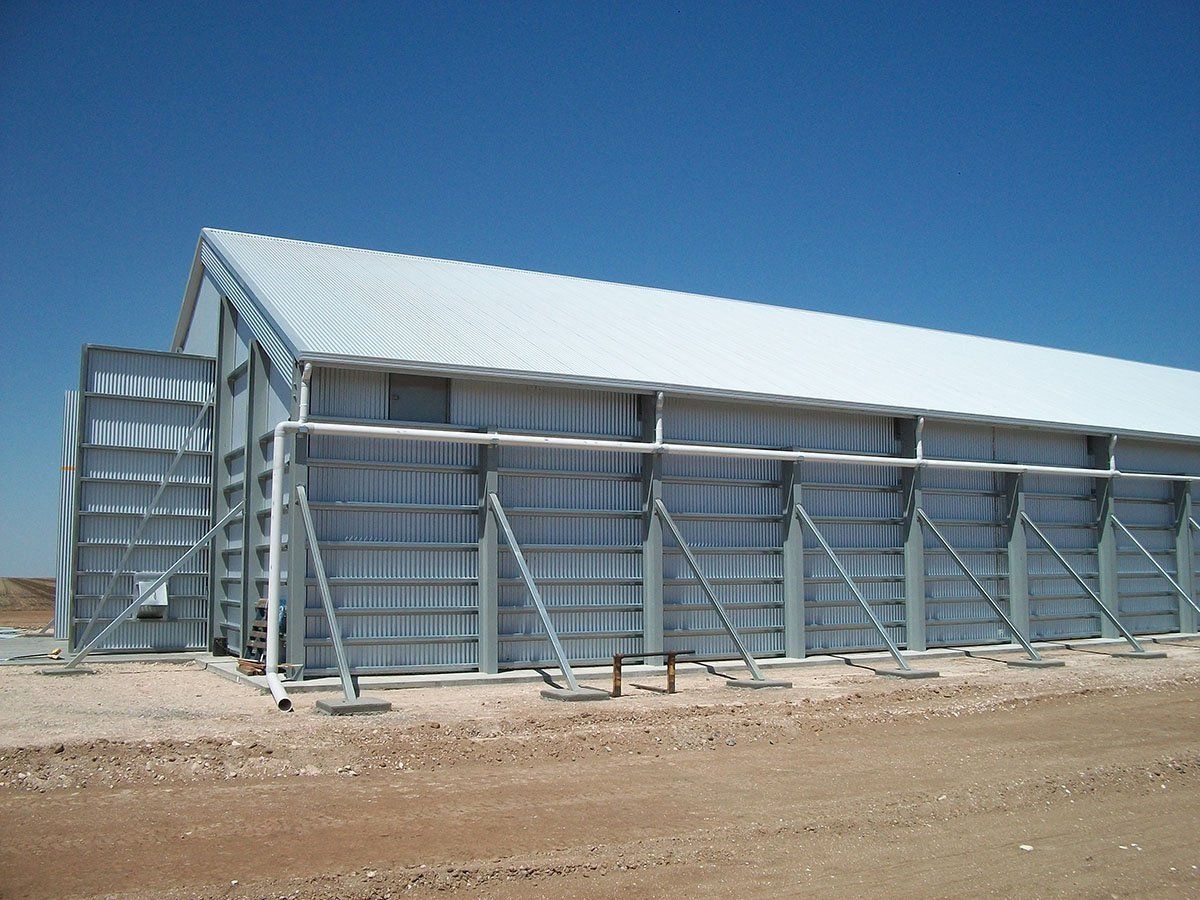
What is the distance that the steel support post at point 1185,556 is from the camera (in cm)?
2411

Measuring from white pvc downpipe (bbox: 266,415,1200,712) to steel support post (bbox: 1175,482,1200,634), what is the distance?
222 inches

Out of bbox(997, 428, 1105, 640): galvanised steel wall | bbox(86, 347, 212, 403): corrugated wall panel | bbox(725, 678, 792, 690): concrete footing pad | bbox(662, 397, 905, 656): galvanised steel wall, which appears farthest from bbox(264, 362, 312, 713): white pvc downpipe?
bbox(997, 428, 1105, 640): galvanised steel wall

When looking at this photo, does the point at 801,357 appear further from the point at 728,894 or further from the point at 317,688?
the point at 728,894

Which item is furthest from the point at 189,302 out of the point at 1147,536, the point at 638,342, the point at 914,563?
the point at 1147,536

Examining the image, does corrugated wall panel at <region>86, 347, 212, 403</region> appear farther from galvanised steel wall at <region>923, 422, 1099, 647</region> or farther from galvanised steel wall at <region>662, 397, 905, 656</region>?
galvanised steel wall at <region>923, 422, 1099, 647</region>

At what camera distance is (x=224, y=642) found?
18562 millimetres

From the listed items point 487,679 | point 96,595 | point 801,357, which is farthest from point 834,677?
point 96,595

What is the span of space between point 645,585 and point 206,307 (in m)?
10.7

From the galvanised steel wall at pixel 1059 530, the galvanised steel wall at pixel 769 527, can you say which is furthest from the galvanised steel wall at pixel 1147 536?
the galvanised steel wall at pixel 769 527

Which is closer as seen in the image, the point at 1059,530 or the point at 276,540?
the point at 276,540

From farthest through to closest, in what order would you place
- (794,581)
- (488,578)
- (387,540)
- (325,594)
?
(794,581)
(488,578)
(387,540)
(325,594)

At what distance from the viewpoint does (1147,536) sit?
2408 cm

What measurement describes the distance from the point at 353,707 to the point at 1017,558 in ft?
45.8

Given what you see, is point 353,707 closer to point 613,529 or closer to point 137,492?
point 613,529
